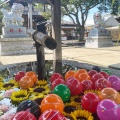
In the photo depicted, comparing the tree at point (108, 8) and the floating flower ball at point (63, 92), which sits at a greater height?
the tree at point (108, 8)

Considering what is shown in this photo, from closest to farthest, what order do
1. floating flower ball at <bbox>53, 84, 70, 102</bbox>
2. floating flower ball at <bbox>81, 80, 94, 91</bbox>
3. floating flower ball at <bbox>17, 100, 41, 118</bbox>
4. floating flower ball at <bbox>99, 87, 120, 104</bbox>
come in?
1. floating flower ball at <bbox>17, 100, 41, 118</bbox>
2. floating flower ball at <bbox>99, 87, 120, 104</bbox>
3. floating flower ball at <bbox>53, 84, 70, 102</bbox>
4. floating flower ball at <bbox>81, 80, 94, 91</bbox>

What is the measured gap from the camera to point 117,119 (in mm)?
2482

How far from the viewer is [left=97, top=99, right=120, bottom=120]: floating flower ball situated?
8.12 feet

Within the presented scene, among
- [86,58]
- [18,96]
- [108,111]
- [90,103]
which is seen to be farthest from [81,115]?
[86,58]

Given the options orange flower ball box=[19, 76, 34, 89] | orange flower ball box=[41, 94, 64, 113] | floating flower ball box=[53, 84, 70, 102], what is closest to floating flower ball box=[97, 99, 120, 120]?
orange flower ball box=[41, 94, 64, 113]

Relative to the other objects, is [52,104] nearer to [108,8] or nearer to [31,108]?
[31,108]

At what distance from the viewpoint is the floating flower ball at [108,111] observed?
247cm

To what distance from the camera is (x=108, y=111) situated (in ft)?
8.21

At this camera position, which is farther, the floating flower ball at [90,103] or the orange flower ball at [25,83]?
the orange flower ball at [25,83]

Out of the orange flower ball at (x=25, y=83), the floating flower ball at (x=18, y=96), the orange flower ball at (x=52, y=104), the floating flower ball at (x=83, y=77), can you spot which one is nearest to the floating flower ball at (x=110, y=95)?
the orange flower ball at (x=52, y=104)

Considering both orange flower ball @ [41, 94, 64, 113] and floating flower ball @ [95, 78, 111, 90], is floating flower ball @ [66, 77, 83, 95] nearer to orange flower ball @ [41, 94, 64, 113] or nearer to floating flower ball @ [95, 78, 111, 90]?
floating flower ball @ [95, 78, 111, 90]

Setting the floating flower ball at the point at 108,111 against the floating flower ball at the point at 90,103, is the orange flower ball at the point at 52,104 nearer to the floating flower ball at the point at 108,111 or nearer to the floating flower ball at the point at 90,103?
the floating flower ball at the point at 90,103

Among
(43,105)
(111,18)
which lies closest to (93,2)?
(111,18)

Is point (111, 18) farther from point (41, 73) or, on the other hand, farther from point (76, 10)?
point (41, 73)
